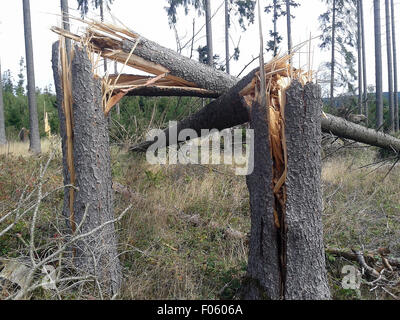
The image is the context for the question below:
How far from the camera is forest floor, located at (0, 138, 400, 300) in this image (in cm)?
353

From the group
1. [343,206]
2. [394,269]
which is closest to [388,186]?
[343,206]

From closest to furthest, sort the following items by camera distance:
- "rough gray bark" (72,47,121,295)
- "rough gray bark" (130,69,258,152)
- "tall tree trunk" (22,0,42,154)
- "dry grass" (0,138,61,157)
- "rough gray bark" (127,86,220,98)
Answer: "rough gray bark" (72,47,121,295)
"rough gray bark" (130,69,258,152)
"rough gray bark" (127,86,220,98)
"dry grass" (0,138,61,157)
"tall tree trunk" (22,0,42,154)

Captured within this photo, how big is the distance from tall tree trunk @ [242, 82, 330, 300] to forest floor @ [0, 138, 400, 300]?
58cm

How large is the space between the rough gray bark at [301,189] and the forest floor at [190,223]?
67 cm

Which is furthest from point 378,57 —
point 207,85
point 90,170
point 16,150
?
point 90,170

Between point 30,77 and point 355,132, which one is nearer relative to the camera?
point 355,132

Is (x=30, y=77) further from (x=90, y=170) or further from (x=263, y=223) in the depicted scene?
(x=263, y=223)

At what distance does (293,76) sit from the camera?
2.95 m

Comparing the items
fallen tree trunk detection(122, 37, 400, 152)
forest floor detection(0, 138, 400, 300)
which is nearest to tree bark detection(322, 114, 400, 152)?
fallen tree trunk detection(122, 37, 400, 152)

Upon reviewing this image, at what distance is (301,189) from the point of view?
2877mm

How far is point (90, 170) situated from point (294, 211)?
1763 mm

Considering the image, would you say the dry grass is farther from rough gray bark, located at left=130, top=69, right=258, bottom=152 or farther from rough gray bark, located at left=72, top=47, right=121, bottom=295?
rough gray bark, located at left=72, top=47, right=121, bottom=295

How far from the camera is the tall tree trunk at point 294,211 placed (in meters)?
2.85

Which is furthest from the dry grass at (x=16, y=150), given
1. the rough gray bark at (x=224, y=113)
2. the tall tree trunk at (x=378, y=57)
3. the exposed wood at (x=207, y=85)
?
the tall tree trunk at (x=378, y=57)
